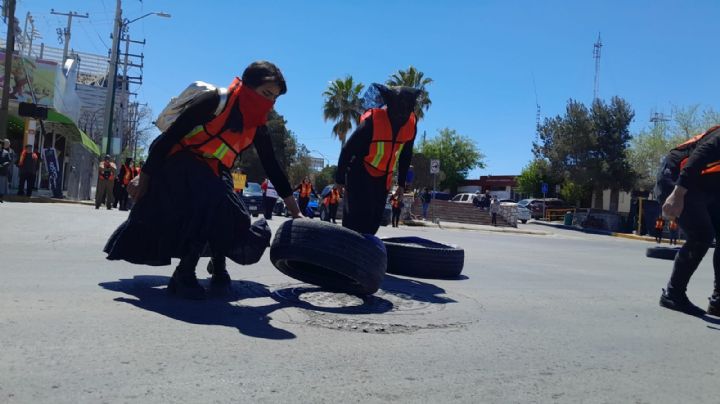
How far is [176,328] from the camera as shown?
132 inches

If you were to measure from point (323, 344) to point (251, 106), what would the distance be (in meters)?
1.76

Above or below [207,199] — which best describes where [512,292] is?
below

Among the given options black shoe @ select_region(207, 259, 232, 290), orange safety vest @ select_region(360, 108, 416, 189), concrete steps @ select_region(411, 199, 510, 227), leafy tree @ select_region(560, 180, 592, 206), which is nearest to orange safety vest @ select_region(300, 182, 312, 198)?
concrete steps @ select_region(411, 199, 510, 227)

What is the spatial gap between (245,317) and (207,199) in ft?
2.74

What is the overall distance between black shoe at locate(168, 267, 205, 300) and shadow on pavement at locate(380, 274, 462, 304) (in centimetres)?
174

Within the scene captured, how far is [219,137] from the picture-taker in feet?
13.7

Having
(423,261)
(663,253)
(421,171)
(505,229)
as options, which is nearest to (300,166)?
(421,171)

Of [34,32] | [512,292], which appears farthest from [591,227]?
[34,32]

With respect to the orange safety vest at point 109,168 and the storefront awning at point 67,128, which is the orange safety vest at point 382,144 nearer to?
the orange safety vest at point 109,168

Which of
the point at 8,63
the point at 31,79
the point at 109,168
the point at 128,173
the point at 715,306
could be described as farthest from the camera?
the point at 31,79

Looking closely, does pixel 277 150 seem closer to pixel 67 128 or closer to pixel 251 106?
pixel 67 128

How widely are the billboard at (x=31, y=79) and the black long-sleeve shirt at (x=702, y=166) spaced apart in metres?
27.1

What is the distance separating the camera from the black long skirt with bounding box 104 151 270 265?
13.1 feet

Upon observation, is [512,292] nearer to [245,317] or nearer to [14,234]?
[245,317]
